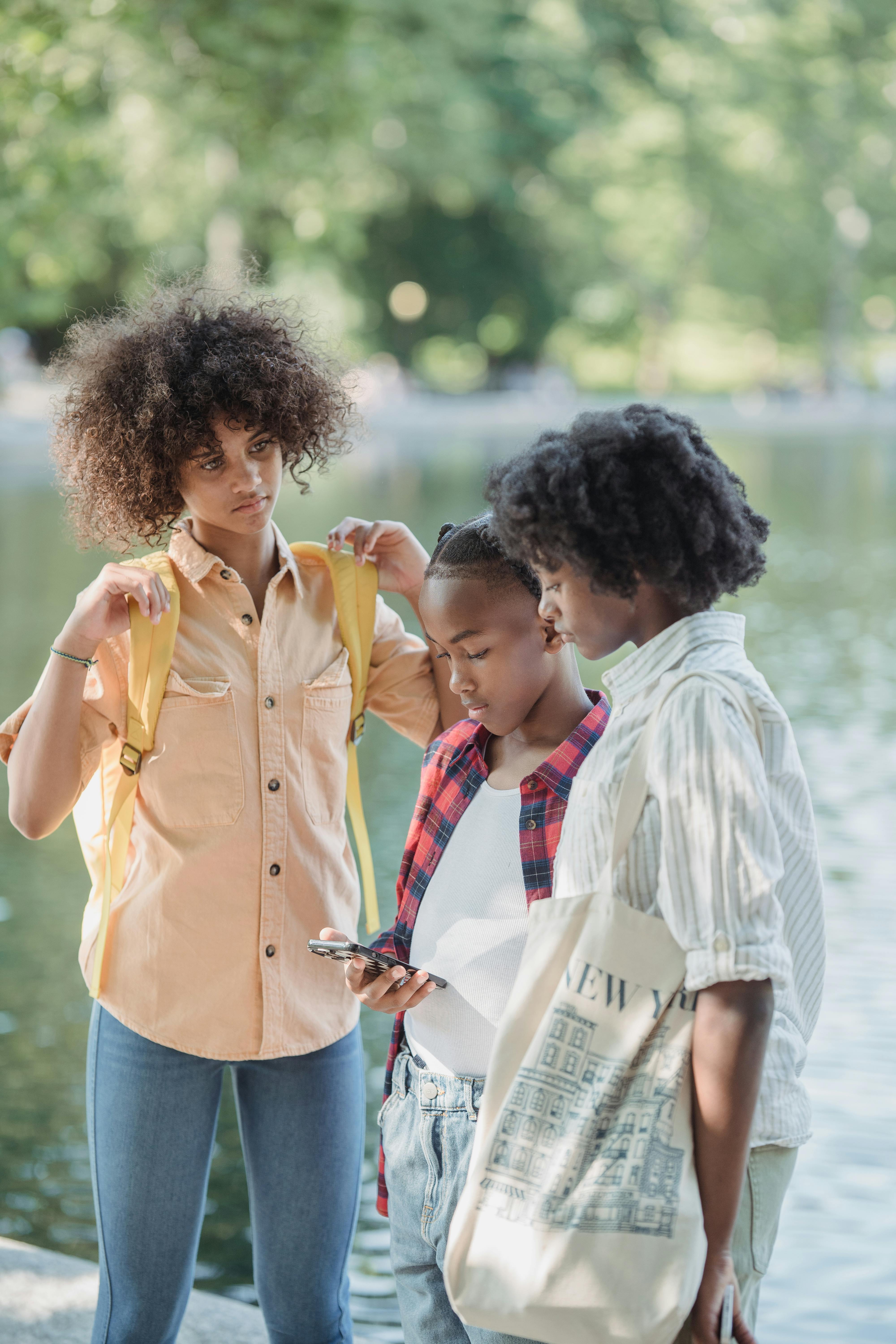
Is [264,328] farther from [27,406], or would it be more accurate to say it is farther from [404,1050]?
[27,406]

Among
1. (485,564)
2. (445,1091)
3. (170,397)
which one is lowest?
(445,1091)

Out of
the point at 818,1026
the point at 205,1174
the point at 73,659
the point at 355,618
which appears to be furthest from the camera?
the point at 818,1026

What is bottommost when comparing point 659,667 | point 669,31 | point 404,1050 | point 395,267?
point 404,1050

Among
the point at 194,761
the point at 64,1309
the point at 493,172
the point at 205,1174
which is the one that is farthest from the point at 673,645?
the point at 493,172

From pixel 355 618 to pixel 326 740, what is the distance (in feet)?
0.65

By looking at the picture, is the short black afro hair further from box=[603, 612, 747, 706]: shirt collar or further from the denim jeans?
the denim jeans

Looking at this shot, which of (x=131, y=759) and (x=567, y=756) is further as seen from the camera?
(x=131, y=759)

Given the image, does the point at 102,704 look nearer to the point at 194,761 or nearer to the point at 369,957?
the point at 194,761

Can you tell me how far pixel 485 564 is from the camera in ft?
5.99

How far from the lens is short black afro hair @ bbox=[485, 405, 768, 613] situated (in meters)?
1.43

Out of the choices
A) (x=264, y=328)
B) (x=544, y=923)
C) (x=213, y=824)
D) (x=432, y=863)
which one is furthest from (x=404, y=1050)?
(x=264, y=328)

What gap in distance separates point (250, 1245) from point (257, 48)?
12021 millimetres

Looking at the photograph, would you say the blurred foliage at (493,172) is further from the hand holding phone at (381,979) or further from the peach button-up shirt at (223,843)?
the hand holding phone at (381,979)

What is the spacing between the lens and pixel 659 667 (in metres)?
1.45
